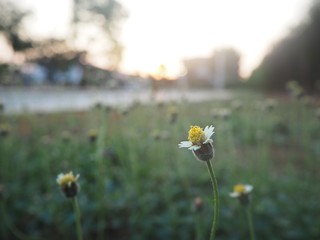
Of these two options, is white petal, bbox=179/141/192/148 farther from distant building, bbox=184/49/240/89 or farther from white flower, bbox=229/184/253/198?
distant building, bbox=184/49/240/89

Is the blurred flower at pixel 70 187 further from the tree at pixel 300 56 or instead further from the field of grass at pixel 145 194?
the tree at pixel 300 56

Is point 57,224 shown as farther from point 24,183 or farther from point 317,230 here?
point 317,230

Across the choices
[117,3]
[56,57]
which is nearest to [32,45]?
[56,57]

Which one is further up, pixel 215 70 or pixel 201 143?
pixel 215 70

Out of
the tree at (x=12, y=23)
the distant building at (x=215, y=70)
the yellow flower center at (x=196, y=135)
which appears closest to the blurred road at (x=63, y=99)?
the yellow flower center at (x=196, y=135)

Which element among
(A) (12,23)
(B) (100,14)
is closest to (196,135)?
(B) (100,14)

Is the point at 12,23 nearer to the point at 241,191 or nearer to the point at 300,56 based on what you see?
the point at 300,56

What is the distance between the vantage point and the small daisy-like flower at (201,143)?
921 mm

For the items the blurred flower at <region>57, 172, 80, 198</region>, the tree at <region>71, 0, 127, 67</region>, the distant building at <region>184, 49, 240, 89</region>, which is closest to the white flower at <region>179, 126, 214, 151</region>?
the blurred flower at <region>57, 172, 80, 198</region>

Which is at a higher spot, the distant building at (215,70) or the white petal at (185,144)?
the distant building at (215,70)

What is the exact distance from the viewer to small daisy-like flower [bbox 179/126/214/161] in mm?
921

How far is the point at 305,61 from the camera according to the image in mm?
15359

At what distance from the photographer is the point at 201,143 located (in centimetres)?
95

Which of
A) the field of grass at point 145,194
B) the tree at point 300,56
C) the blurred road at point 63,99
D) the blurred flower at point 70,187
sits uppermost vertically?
the tree at point 300,56
